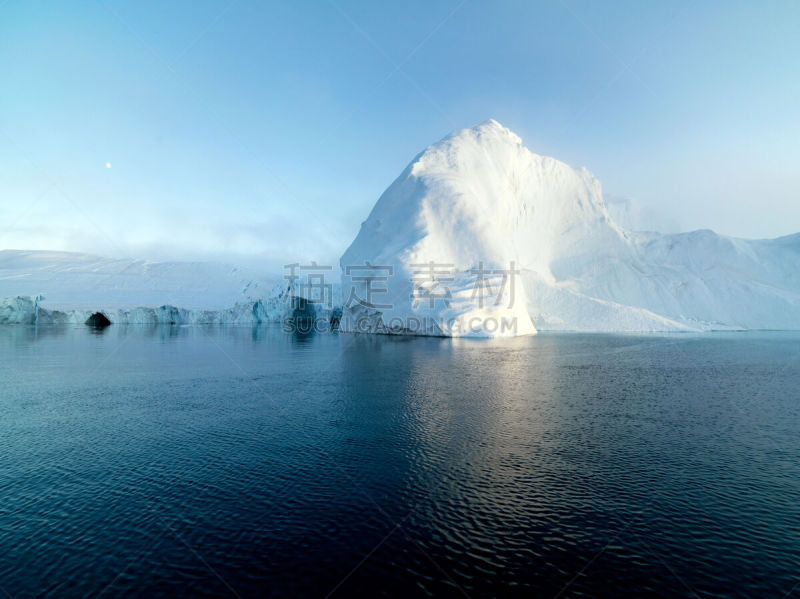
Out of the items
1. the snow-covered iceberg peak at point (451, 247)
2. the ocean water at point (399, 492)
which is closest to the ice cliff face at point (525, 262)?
the snow-covered iceberg peak at point (451, 247)

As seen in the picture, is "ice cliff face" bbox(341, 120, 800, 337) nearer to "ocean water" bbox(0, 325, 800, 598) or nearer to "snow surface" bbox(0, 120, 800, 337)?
"snow surface" bbox(0, 120, 800, 337)

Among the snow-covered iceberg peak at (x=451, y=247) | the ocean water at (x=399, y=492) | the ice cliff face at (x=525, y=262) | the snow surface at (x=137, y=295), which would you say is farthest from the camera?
the snow surface at (x=137, y=295)

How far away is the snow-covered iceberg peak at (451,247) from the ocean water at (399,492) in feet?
83.0

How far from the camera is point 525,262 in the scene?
6825cm

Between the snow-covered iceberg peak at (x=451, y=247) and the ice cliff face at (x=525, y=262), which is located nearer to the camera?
the snow-covered iceberg peak at (x=451, y=247)

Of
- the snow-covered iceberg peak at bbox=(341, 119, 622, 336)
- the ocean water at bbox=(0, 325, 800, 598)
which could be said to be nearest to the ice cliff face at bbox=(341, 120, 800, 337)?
the snow-covered iceberg peak at bbox=(341, 119, 622, 336)

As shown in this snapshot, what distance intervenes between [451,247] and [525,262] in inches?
964

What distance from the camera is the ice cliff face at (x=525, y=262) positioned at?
146 ft

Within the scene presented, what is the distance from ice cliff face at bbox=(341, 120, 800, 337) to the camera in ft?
146

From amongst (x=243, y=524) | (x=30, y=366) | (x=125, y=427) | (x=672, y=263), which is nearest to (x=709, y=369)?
(x=243, y=524)

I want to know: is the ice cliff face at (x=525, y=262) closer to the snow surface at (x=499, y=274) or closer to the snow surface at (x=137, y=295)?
the snow surface at (x=499, y=274)

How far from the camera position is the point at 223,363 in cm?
2603

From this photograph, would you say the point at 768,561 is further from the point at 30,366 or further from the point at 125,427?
the point at 30,366

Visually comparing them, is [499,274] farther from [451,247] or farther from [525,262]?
[525,262]
